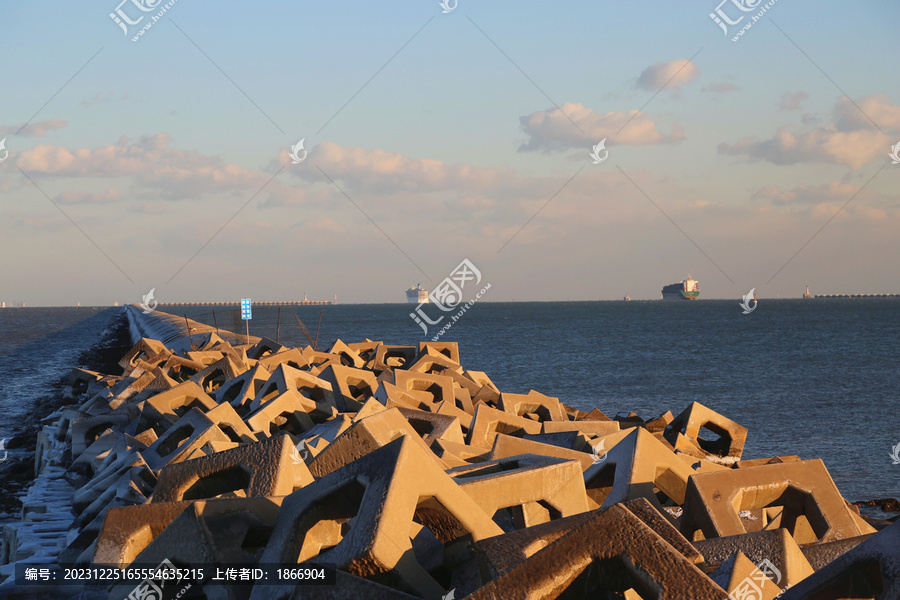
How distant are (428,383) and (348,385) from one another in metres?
1.07

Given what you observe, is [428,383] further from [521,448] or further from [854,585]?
[854,585]

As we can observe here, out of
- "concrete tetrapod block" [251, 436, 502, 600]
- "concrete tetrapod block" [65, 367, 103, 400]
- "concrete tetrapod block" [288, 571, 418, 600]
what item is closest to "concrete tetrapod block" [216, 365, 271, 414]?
"concrete tetrapod block" [251, 436, 502, 600]

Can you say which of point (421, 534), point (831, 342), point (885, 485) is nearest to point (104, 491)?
point (421, 534)

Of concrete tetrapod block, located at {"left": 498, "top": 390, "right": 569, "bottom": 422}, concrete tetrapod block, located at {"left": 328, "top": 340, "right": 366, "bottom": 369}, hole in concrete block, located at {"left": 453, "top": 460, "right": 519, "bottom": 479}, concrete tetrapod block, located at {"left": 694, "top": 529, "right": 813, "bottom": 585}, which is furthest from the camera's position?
concrete tetrapod block, located at {"left": 328, "top": 340, "right": 366, "bottom": 369}

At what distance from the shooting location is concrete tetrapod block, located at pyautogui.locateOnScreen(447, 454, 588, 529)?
12.6 feet

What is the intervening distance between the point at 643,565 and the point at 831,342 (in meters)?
56.7

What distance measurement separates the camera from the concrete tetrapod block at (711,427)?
911 centimetres

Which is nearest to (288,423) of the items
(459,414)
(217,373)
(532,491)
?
(459,414)

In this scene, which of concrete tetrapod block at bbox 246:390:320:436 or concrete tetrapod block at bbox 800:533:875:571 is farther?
concrete tetrapod block at bbox 246:390:320:436

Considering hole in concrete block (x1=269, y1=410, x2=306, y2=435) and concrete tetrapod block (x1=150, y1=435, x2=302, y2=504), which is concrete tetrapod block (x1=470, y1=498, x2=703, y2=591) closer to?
concrete tetrapod block (x1=150, y1=435, x2=302, y2=504)

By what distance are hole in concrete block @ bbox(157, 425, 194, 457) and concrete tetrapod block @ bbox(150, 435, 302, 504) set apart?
2824 millimetres

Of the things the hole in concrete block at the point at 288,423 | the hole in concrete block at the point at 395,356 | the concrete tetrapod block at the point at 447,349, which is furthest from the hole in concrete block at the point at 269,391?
the hole in concrete block at the point at 395,356

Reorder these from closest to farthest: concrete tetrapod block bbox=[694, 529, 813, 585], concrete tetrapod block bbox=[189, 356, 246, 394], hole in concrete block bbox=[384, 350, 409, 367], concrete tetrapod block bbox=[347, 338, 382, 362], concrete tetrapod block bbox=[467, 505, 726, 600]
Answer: concrete tetrapod block bbox=[467, 505, 726, 600]
concrete tetrapod block bbox=[694, 529, 813, 585]
concrete tetrapod block bbox=[189, 356, 246, 394]
hole in concrete block bbox=[384, 350, 409, 367]
concrete tetrapod block bbox=[347, 338, 382, 362]

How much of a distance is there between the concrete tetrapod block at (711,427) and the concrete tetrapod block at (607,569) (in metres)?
6.60
